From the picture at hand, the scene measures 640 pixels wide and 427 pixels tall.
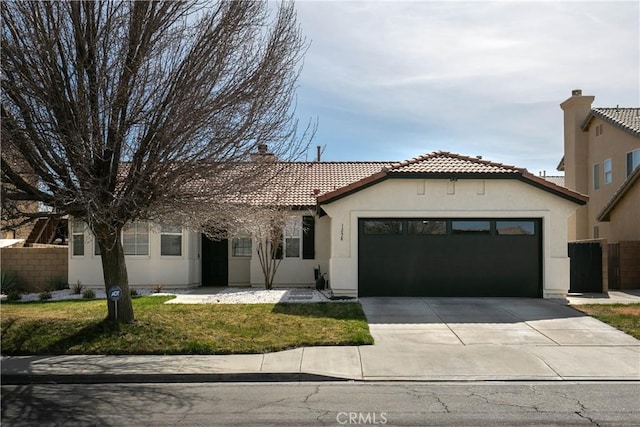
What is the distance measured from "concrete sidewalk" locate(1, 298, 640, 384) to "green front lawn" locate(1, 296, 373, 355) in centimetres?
34

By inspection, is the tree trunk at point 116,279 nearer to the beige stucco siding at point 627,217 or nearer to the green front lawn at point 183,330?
the green front lawn at point 183,330

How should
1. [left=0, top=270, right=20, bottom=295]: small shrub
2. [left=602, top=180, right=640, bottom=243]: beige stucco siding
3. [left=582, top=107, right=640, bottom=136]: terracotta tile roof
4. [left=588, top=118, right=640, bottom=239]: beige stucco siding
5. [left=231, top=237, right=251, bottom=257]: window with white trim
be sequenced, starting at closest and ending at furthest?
[left=0, top=270, right=20, bottom=295]: small shrub → [left=231, top=237, right=251, bottom=257]: window with white trim → [left=602, top=180, right=640, bottom=243]: beige stucco siding → [left=582, top=107, right=640, bottom=136]: terracotta tile roof → [left=588, top=118, right=640, bottom=239]: beige stucco siding

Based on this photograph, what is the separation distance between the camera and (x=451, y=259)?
16.5 meters

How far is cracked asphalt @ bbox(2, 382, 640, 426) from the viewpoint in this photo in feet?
22.2

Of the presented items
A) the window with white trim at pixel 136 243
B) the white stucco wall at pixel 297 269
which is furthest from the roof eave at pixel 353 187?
the window with white trim at pixel 136 243

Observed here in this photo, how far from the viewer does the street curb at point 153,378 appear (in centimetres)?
870

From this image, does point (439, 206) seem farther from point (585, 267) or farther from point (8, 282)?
point (8, 282)

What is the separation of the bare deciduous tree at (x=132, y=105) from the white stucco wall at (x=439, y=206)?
6.45m

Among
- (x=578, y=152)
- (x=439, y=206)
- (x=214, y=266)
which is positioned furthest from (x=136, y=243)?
(x=578, y=152)

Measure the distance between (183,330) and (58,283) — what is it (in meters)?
9.53

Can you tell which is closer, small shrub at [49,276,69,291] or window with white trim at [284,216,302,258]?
small shrub at [49,276,69,291]

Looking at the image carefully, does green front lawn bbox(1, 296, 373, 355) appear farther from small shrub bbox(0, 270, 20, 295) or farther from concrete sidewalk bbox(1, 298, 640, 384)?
small shrub bbox(0, 270, 20, 295)

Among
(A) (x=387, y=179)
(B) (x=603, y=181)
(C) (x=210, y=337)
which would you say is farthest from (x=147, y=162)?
(B) (x=603, y=181)

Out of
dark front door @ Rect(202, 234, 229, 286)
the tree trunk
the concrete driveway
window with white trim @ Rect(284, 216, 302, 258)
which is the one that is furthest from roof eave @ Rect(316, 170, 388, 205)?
the tree trunk
